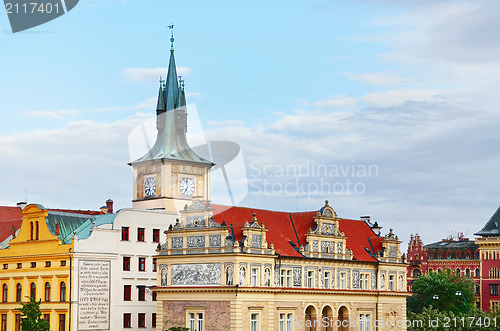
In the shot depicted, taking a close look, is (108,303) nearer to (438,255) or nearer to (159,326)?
(159,326)

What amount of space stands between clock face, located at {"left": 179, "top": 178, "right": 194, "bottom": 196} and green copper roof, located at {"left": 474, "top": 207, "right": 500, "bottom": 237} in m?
59.2

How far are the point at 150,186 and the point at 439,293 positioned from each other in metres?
42.5

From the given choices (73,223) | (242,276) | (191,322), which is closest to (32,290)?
(73,223)

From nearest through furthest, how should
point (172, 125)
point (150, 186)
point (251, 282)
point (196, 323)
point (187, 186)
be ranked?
point (251, 282)
point (196, 323)
point (150, 186)
point (187, 186)
point (172, 125)

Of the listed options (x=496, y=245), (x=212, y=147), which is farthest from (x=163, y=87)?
(x=496, y=245)

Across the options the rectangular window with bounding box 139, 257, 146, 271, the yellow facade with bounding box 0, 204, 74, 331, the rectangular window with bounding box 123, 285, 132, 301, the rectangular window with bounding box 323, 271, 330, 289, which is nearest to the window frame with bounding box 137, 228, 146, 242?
the rectangular window with bounding box 139, 257, 146, 271

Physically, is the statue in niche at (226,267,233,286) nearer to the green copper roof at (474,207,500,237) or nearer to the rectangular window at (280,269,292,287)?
the rectangular window at (280,269,292,287)

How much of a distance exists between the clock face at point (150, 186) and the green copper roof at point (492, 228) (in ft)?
205

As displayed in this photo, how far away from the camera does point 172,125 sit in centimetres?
9775

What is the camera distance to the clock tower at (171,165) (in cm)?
9462

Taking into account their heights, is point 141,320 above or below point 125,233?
below

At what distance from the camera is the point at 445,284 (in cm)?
11856

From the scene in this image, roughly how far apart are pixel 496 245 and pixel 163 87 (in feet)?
209

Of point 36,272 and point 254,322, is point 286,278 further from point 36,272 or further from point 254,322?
point 36,272
